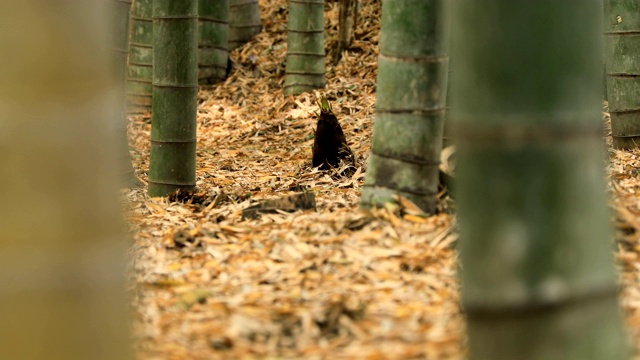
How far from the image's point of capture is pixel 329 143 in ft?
19.1

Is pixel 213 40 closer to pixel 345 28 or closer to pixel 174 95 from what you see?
pixel 345 28

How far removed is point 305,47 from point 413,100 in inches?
198

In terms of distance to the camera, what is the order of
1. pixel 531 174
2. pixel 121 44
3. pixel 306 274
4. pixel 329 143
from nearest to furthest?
pixel 531 174 < pixel 306 274 < pixel 121 44 < pixel 329 143

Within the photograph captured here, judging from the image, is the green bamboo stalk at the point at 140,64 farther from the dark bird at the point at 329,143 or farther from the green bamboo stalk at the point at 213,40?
the dark bird at the point at 329,143

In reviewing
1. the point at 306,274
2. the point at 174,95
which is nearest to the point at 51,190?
the point at 306,274

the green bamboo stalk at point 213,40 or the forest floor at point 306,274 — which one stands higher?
the green bamboo stalk at point 213,40

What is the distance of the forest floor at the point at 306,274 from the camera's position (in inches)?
99.2

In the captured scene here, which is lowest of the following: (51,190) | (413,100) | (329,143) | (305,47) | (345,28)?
(329,143)

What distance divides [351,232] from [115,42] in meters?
2.56

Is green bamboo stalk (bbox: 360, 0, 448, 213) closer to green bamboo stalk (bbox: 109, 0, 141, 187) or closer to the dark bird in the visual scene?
the dark bird

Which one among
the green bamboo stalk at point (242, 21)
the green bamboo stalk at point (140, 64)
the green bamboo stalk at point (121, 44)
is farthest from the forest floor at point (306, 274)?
the green bamboo stalk at point (242, 21)

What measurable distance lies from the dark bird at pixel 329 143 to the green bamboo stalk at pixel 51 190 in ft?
13.2

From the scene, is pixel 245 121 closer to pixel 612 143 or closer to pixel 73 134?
pixel 612 143

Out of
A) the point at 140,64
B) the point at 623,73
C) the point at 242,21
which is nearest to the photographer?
the point at 623,73
